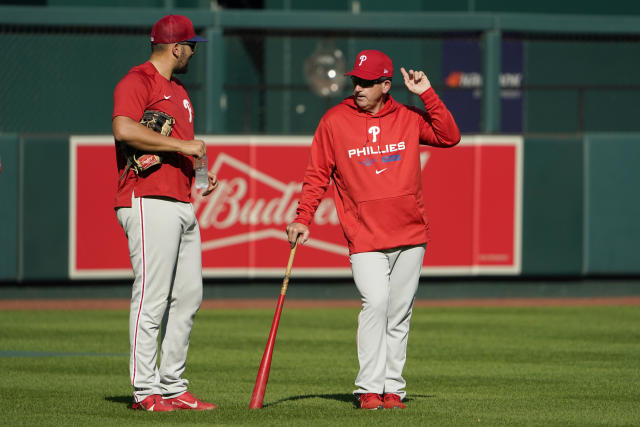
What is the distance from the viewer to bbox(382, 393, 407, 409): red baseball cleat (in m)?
6.93

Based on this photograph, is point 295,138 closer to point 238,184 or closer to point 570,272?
point 238,184

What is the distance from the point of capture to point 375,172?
6965 millimetres

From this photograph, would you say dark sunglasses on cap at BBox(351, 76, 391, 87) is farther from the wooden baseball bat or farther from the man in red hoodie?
the wooden baseball bat

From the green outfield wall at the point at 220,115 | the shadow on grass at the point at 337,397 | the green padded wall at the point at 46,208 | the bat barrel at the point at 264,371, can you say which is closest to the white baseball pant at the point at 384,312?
the shadow on grass at the point at 337,397

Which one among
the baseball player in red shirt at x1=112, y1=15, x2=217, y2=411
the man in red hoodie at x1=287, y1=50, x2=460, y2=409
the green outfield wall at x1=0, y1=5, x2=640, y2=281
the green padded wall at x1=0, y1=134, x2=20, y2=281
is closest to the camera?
the baseball player in red shirt at x1=112, y1=15, x2=217, y2=411

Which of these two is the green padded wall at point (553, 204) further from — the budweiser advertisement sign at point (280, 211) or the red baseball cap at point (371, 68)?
the red baseball cap at point (371, 68)

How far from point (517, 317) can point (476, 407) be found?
6.49 m

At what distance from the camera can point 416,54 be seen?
22.2m

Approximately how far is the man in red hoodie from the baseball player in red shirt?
68 cm

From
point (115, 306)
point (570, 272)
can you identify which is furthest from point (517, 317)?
point (115, 306)

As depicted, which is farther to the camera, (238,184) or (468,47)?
(468,47)

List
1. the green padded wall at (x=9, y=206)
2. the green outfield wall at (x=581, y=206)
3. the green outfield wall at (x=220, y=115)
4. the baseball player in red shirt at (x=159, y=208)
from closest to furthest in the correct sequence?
the baseball player in red shirt at (x=159, y=208), the green padded wall at (x=9, y=206), the green outfield wall at (x=220, y=115), the green outfield wall at (x=581, y=206)

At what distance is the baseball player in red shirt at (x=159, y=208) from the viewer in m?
6.62

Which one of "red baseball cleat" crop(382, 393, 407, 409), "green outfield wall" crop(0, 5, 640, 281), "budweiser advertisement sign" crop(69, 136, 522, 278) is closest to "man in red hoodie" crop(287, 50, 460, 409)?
"red baseball cleat" crop(382, 393, 407, 409)
